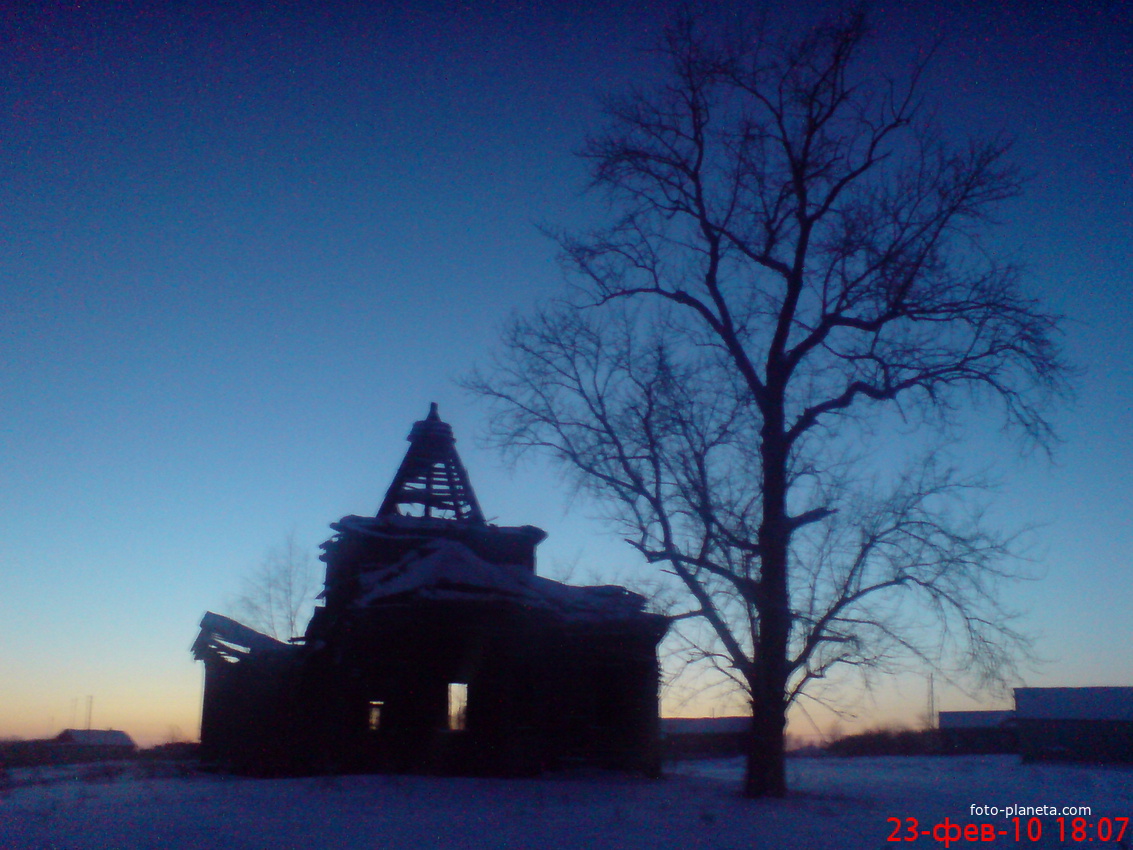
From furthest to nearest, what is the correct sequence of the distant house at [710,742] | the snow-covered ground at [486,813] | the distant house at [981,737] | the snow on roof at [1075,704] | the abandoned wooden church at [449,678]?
the distant house at [981,737] → the snow on roof at [1075,704] → the distant house at [710,742] → the abandoned wooden church at [449,678] → the snow-covered ground at [486,813]

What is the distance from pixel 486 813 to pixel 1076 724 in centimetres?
4354

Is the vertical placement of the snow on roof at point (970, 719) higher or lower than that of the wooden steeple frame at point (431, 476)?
lower

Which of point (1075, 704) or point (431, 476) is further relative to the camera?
point (1075, 704)

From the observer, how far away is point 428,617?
17109mm

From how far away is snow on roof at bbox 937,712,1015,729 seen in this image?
197ft

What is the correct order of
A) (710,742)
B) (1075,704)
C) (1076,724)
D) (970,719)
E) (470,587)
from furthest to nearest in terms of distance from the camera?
1. (970,719)
2. (710,742)
3. (1075,704)
4. (1076,724)
5. (470,587)

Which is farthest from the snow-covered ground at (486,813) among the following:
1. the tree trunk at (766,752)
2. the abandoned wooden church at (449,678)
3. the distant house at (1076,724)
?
the distant house at (1076,724)

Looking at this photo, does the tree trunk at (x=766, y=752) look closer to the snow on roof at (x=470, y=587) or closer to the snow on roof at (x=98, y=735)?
the snow on roof at (x=470, y=587)

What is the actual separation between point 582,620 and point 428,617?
10.6 ft

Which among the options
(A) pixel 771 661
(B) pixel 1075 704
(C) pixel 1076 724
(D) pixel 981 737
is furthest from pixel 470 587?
(D) pixel 981 737

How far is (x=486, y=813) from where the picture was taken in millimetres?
11555

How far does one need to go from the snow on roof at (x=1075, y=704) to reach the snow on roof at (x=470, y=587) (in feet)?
115

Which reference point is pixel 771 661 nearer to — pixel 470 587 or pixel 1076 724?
pixel 470 587

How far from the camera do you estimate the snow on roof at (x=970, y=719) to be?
60.1 m
